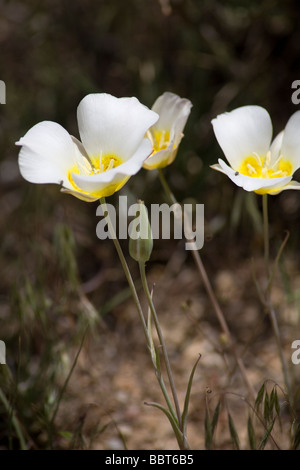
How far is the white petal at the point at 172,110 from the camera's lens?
999mm

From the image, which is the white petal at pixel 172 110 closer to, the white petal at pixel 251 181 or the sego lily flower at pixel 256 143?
the sego lily flower at pixel 256 143

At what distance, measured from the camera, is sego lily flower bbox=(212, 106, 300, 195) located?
0.96 metres

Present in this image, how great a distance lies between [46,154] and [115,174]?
16 centimetres

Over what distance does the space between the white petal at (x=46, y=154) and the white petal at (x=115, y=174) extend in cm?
4

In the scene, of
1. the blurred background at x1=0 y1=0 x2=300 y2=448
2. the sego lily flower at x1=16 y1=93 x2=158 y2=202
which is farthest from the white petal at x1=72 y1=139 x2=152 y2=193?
the blurred background at x1=0 y1=0 x2=300 y2=448

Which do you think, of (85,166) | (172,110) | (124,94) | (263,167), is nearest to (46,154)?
(85,166)

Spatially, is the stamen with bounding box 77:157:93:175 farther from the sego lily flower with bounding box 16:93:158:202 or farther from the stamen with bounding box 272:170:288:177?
the stamen with bounding box 272:170:288:177

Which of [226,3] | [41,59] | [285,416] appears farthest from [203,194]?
[41,59]

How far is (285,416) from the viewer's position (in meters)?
1.33

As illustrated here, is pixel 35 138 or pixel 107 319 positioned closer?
pixel 35 138

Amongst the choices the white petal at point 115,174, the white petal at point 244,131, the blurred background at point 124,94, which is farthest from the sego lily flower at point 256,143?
the blurred background at point 124,94

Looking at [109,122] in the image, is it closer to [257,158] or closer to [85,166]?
[85,166]

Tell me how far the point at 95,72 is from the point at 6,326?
114cm

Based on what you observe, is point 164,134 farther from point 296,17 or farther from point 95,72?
point 95,72
